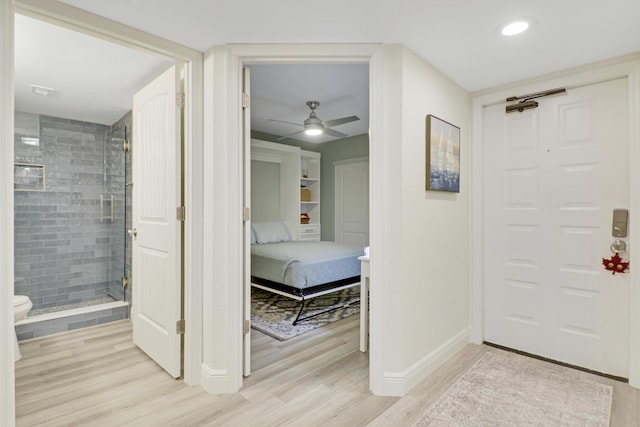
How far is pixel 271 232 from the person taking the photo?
494 cm

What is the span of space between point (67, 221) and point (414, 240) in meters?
3.83

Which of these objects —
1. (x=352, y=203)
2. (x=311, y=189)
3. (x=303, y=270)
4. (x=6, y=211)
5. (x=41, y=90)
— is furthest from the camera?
(x=311, y=189)

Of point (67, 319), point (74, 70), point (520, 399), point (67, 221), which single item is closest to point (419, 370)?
point (520, 399)

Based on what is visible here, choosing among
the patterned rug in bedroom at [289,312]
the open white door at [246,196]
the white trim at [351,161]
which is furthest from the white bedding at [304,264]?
the white trim at [351,161]

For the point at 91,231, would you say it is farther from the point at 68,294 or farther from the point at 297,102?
the point at 297,102

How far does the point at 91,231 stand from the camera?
3906 millimetres

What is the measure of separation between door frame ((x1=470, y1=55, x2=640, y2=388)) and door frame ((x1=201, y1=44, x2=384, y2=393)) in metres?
1.25

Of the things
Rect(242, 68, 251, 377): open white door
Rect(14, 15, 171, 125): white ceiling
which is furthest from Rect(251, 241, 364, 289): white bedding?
Rect(14, 15, 171, 125): white ceiling

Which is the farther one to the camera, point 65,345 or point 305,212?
point 305,212

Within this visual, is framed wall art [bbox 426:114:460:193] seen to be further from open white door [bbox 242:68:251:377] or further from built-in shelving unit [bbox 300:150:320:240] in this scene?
built-in shelving unit [bbox 300:150:320:240]

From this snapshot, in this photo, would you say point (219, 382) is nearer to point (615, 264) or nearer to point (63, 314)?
point (63, 314)

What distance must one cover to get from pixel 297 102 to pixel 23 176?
9.89ft

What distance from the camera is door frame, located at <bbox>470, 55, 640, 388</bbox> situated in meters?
2.17

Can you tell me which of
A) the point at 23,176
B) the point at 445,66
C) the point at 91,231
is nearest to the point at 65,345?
the point at 91,231
